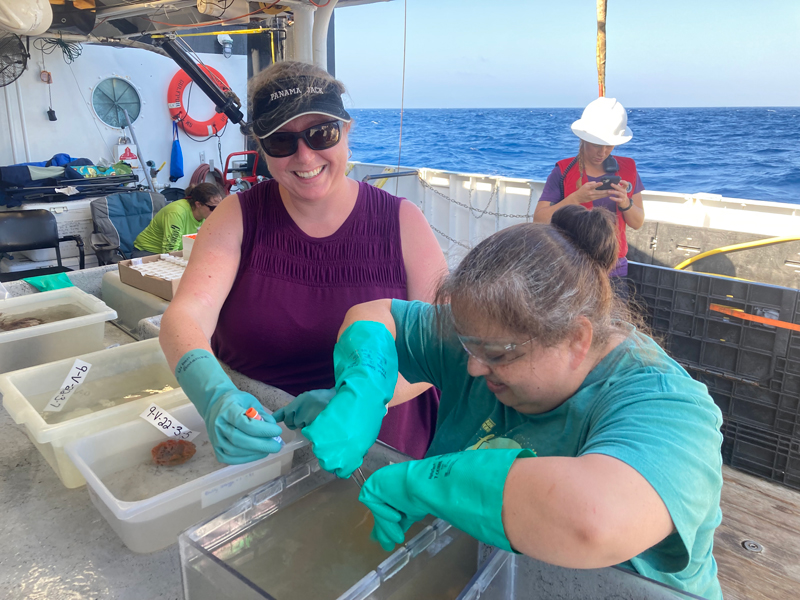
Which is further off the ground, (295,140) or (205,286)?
(295,140)

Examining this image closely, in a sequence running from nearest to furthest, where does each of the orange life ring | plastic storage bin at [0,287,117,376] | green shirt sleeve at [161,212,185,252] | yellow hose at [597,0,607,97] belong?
1. plastic storage bin at [0,287,117,376]
2. green shirt sleeve at [161,212,185,252]
3. yellow hose at [597,0,607,97]
4. the orange life ring

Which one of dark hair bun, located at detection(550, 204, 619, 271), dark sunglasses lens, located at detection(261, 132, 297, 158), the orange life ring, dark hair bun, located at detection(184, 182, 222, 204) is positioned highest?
the orange life ring

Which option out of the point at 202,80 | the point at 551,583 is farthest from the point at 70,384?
the point at 202,80

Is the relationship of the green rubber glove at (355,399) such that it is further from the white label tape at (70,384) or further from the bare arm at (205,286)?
the white label tape at (70,384)

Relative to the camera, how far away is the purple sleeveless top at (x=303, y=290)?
143 centimetres

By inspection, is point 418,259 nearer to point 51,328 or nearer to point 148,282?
point 51,328

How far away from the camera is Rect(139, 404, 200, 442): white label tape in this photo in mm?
1171

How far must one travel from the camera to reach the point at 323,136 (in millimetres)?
1371

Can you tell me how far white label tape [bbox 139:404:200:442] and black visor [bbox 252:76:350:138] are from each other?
2.20ft

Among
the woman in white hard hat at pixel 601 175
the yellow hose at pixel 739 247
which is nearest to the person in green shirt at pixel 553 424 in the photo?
the woman in white hard hat at pixel 601 175

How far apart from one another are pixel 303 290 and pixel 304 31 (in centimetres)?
221

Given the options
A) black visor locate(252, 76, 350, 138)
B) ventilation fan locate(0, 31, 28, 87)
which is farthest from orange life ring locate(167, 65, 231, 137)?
black visor locate(252, 76, 350, 138)

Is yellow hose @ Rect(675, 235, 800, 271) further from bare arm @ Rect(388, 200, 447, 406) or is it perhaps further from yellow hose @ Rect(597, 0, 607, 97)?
bare arm @ Rect(388, 200, 447, 406)

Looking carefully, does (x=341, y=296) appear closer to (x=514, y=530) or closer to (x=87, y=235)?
(x=514, y=530)
